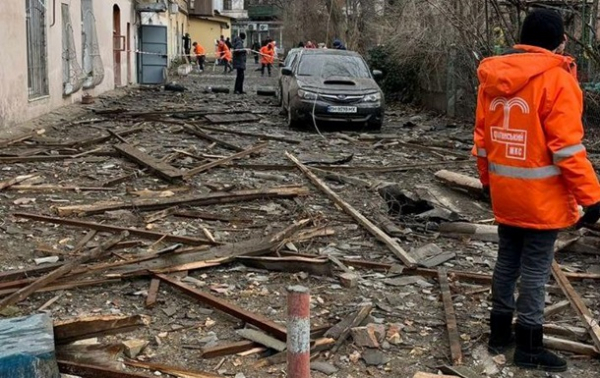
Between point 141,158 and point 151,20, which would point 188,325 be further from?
point 151,20

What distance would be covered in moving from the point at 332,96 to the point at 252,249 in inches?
370

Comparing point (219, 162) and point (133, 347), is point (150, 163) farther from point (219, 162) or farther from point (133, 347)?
point (133, 347)

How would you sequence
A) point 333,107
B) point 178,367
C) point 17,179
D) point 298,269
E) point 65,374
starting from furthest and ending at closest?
point 333,107
point 17,179
point 298,269
point 178,367
point 65,374

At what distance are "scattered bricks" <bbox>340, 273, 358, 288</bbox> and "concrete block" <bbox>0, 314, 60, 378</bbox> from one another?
2667 mm

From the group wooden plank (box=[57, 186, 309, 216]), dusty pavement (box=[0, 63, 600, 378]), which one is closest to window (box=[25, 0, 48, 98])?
dusty pavement (box=[0, 63, 600, 378])

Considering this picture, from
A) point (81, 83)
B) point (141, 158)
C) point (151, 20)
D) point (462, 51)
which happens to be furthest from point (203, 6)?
point (141, 158)

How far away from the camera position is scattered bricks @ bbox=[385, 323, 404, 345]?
16.1 feet

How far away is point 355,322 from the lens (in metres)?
5.06

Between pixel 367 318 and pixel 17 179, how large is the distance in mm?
5928

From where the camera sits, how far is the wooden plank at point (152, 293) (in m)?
5.36

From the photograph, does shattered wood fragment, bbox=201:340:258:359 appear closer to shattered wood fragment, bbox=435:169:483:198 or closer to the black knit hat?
the black knit hat

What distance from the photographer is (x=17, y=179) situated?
9.28 meters

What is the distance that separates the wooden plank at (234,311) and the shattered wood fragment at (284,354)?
0.20m

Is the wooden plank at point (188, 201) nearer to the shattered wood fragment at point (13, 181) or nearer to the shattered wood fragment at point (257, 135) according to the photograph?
the shattered wood fragment at point (13, 181)
